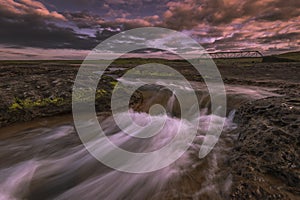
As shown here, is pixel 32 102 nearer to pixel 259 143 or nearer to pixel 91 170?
pixel 91 170

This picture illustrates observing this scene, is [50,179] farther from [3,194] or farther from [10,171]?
[10,171]

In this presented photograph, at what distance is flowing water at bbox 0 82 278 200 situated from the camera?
12.2 ft

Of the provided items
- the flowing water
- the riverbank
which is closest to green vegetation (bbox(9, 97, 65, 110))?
the riverbank

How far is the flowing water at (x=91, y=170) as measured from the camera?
12.2ft

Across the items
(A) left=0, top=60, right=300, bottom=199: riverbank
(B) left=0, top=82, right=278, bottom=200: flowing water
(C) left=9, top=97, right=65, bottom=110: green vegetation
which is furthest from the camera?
(C) left=9, top=97, right=65, bottom=110: green vegetation

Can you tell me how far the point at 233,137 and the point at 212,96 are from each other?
5.22 m

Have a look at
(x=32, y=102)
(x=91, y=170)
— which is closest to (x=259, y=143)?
(x=91, y=170)

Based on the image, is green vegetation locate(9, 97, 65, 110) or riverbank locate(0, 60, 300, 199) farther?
green vegetation locate(9, 97, 65, 110)

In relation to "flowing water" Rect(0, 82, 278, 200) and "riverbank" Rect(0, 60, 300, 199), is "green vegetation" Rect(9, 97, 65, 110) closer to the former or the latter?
"riverbank" Rect(0, 60, 300, 199)

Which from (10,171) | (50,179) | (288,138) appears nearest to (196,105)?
(288,138)

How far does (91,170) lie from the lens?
469cm

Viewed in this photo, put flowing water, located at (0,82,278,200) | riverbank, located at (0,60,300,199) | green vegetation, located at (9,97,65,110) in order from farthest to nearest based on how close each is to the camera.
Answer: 1. green vegetation, located at (9,97,65,110)
2. flowing water, located at (0,82,278,200)
3. riverbank, located at (0,60,300,199)

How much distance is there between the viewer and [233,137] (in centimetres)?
571

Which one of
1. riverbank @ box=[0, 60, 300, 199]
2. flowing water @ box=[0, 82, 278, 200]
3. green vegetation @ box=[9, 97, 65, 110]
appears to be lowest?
flowing water @ box=[0, 82, 278, 200]
